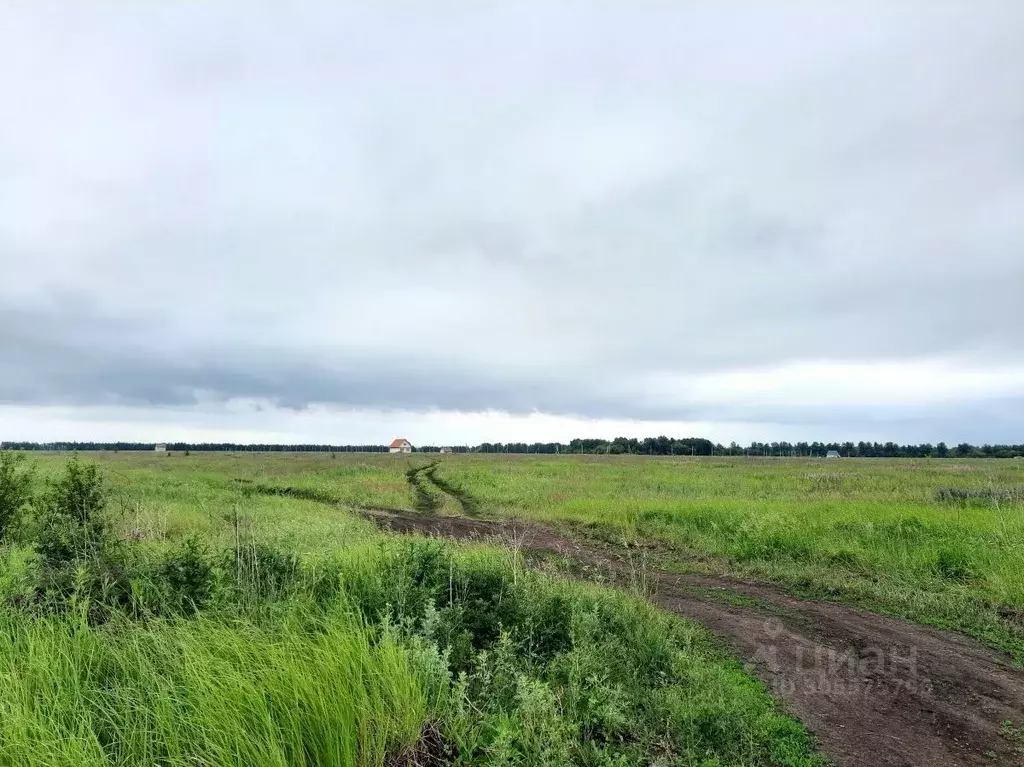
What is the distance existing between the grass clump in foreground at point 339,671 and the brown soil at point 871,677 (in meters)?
0.48

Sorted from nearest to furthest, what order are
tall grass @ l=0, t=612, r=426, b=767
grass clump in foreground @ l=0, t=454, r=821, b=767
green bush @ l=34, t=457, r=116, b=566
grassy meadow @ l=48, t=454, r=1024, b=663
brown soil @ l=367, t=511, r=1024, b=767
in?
tall grass @ l=0, t=612, r=426, b=767 < grass clump in foreground @ l=0, t=454, r=821, b=767 < brown soil @ l=367, t=511, r=1024, b=767 < green bush @ l=34, t=457, r=116, b=566 < grassy meadow @ l=48, t=454, r=1024, b=663

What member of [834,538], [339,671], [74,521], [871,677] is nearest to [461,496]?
[834,538]

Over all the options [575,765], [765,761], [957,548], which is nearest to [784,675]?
[765,761]

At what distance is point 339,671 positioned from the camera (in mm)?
4176

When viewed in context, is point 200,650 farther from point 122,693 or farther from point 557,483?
point 557,483

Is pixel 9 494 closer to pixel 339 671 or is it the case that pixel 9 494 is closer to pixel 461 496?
pixel 339 671

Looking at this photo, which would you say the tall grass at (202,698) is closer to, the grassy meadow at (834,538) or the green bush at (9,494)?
the grassy meadow at (834,538)

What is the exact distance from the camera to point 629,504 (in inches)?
822

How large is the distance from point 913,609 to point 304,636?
977cm

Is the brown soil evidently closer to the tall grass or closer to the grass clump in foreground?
the grass clump in foreground

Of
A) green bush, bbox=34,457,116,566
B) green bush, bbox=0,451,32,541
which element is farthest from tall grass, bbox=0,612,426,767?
green bush, bbox=0,451,32,541

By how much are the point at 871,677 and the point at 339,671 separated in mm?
6147

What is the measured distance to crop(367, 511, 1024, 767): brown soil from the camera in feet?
16.6

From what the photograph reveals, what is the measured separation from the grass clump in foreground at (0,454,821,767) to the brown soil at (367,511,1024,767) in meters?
0.48
